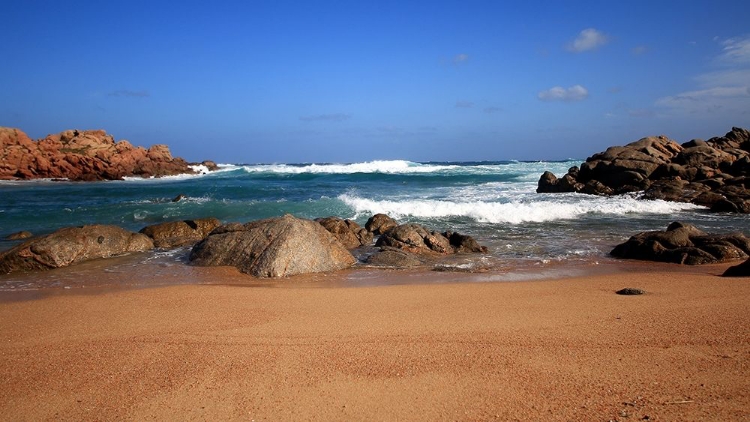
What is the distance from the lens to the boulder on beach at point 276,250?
7742 mm

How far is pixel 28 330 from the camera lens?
463 centimetres

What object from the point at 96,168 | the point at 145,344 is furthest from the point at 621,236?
the point at 96,168

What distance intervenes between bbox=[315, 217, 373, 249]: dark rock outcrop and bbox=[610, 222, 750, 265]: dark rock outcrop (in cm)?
550

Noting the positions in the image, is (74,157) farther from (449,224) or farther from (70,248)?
(449,224)

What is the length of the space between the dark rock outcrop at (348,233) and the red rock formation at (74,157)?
123ft

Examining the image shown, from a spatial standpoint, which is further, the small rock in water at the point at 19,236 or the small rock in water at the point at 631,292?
the small rock in water at the point at 19,236

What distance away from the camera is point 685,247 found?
8.49 m

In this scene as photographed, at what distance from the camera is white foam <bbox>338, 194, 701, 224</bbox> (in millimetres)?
14828

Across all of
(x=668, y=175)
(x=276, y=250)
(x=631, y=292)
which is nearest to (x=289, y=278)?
(x=276, y=250)

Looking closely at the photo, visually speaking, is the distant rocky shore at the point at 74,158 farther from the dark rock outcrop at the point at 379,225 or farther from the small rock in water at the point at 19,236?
the dark rock outcrop at the point at 379,225

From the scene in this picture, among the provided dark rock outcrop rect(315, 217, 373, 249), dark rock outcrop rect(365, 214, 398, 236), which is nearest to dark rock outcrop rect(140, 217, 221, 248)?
dark rock outcrop rect(315, 217, 373, 249)

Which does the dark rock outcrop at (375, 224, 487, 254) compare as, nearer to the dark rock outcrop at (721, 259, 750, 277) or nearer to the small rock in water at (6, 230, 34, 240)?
the dark rock outcrop at (721, 259, 750, 277)

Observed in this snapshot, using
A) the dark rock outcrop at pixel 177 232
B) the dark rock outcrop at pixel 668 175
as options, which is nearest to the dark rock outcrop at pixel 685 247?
the dark rock outcrop at pixel 668 175

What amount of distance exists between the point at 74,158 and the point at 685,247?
151 ft
